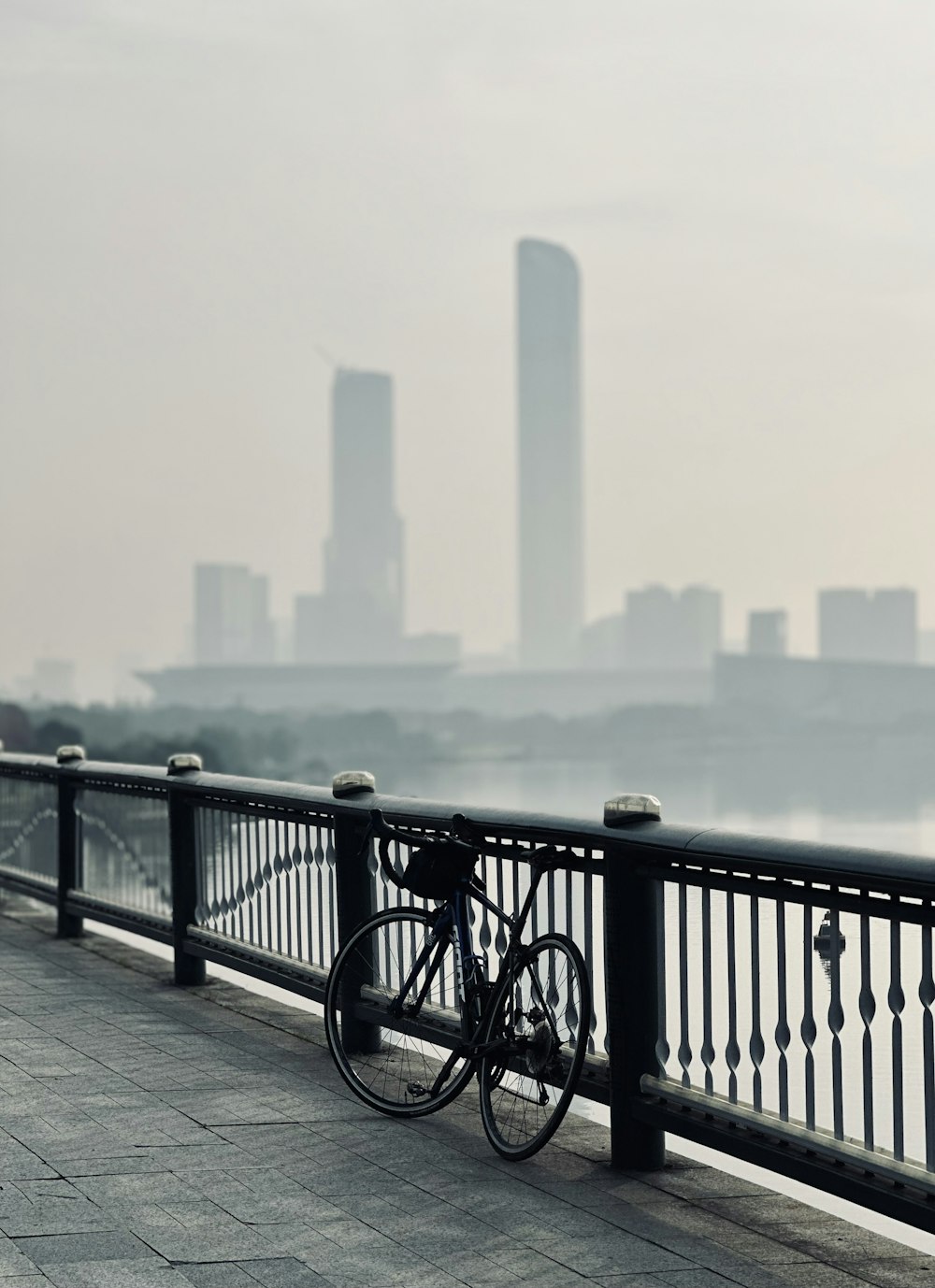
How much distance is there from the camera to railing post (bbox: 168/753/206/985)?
9.08 metres

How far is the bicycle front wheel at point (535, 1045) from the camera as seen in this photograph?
5406 millimetres

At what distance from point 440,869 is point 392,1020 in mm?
954

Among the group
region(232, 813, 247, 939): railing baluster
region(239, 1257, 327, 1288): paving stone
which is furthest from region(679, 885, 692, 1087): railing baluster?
region(232, 813, 247, 939): railing baluster

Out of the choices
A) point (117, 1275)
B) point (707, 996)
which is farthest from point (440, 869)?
point (117, 1275)

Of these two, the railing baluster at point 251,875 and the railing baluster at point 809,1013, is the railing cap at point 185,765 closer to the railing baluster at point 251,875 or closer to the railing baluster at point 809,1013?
the railing baluster at point 251,875

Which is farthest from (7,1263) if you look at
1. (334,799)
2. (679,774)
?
(679,774)

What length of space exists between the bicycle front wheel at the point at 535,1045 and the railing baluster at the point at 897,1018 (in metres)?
1.23

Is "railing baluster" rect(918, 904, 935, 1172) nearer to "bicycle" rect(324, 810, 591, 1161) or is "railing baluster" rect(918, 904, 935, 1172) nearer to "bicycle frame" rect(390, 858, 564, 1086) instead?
"bicycle" rect(324, 810, 591, 1161)

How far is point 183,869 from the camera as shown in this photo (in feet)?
29.8

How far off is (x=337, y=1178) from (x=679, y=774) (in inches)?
7436

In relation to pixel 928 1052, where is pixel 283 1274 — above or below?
below

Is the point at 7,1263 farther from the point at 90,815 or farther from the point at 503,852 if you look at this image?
the point at 90,815

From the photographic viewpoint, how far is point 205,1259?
14.9ft

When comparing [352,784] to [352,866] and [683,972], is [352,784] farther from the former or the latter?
[683,972]
